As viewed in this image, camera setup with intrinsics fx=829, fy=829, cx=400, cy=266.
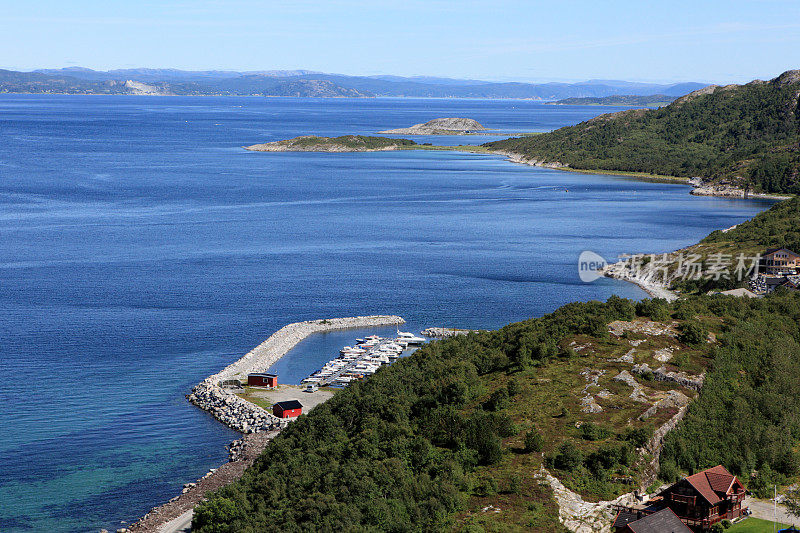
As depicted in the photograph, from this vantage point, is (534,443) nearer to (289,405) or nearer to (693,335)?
(693,335)

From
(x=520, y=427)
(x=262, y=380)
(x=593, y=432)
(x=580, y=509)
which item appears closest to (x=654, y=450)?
(x=593, y=432)

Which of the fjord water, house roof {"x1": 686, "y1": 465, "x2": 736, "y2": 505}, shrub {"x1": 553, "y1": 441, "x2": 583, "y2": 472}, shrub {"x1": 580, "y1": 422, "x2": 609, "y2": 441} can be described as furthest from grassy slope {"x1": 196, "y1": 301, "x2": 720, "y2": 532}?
the fjord water

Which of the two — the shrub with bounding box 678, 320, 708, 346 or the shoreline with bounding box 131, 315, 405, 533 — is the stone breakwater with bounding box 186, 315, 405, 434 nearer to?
the shoreline with bounding box 131, 315, 405, 533

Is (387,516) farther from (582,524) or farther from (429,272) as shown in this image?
(429,272)

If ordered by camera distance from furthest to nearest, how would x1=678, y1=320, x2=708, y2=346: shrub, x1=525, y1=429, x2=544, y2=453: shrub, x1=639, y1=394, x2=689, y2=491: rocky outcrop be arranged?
x1=678, y1=320, x2=708, y2=346: shrub
x1=525, y1=429, x2=544, y2=453: shrub
x1=639, y1=394, x2=689, y2=491: rocky outcrop

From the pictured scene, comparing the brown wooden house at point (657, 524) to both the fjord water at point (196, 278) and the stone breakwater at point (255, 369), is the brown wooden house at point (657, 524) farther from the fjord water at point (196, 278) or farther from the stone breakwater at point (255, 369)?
the stone breakwater at point (255, 369)
